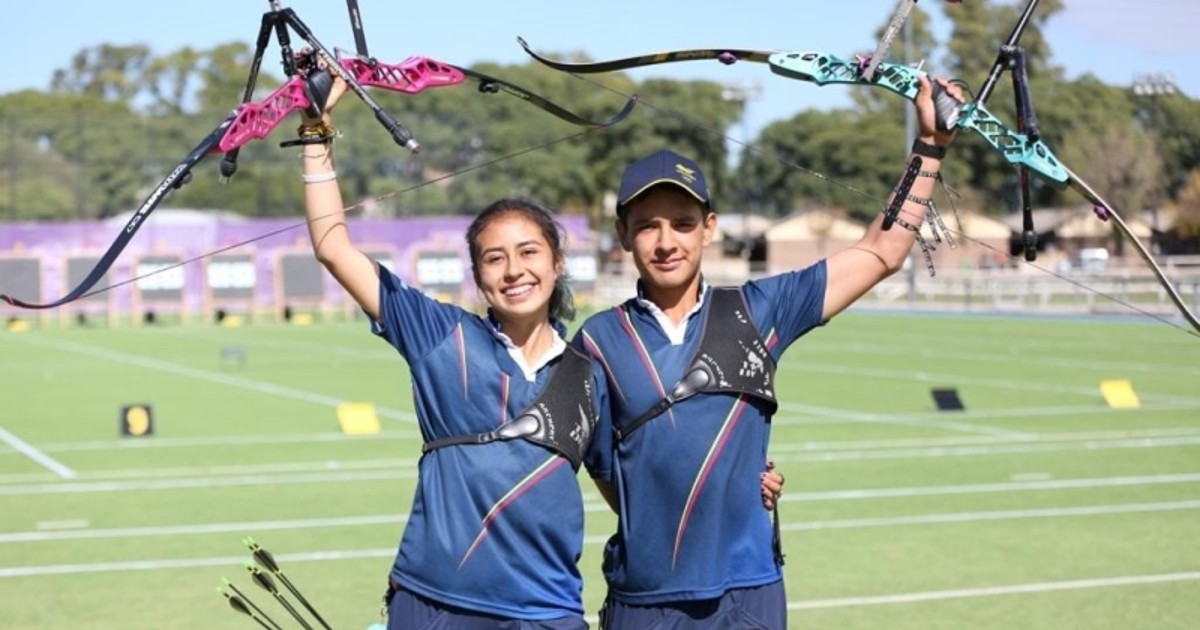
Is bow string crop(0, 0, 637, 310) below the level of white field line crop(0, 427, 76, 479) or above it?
above

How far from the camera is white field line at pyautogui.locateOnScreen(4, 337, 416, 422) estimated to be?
2092cm

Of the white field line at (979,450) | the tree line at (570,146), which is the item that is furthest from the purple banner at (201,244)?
the white field line at (979,450)

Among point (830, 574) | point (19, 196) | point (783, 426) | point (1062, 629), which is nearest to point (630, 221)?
point (1062, 629)

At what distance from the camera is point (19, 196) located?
66250 millimetres

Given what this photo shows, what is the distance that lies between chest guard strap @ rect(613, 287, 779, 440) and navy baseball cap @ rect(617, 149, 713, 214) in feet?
0.87

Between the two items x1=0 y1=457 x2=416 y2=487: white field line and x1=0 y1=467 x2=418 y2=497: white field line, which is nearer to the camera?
x1=0 y1=467 x2=418 y2=497: white field line

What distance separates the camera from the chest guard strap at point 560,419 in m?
4.45

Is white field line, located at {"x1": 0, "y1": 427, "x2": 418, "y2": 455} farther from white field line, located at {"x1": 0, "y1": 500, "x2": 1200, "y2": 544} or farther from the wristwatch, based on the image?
the wristwatch

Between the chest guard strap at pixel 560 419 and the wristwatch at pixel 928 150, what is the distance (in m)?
1.00

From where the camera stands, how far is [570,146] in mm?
84125

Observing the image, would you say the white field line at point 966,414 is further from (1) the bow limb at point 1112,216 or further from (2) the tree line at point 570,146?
(1) the bow limb at point 1112,216

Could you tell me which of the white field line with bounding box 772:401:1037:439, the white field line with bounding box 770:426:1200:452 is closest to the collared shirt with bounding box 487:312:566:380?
the white field line with bounding box 770:426:1200:452

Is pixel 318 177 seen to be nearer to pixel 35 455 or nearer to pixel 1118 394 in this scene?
pixel 35 455

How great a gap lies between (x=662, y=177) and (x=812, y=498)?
8206mm
